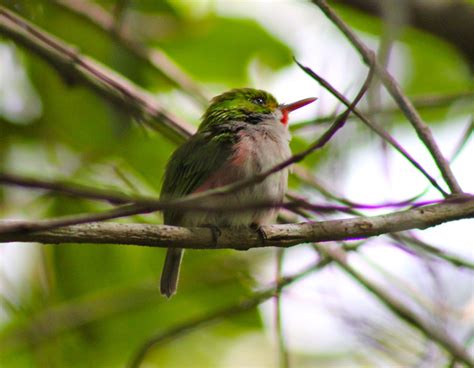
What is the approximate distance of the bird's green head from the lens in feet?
15.0

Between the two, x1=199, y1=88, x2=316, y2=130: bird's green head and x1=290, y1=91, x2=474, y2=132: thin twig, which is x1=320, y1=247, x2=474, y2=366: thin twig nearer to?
x1=290, y1=91, x2=474, y2=132: thin twig

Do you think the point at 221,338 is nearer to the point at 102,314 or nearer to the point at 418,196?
the point at 102,314

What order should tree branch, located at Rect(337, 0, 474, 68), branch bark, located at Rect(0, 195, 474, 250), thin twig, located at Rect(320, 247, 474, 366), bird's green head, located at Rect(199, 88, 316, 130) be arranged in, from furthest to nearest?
tree branch, located at Rect(337, 0, 474, 68) < bird's green head, located at Rect(199, 88, 316, 130) < thin twig, located at Rect(320, 247, 474, 366) < branch bark, located at Rect(0, 195, 474, 250)

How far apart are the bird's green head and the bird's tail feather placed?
0.75m

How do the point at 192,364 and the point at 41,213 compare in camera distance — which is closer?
the point at 41,213

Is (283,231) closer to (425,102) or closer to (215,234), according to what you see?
(215,234)

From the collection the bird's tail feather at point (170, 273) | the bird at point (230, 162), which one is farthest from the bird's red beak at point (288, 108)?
the bird's tail feather at point (170, 273)

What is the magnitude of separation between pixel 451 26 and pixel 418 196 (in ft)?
10.2

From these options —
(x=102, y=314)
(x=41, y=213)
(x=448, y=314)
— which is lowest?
(x=448, y=314)

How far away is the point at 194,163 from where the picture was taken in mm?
4094

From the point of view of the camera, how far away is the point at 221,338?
19.7 ft

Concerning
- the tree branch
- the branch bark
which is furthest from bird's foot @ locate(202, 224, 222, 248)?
the tree branch

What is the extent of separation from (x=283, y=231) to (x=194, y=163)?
117 cm

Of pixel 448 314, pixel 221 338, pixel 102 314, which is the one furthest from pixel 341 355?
pixel 102 314
